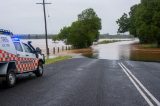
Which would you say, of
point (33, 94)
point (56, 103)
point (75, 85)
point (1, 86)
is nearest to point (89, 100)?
point (56, 103)

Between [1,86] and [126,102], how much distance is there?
579 centimetres

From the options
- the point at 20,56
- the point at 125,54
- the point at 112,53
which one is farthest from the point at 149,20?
the point at 20,56

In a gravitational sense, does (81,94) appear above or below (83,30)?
below

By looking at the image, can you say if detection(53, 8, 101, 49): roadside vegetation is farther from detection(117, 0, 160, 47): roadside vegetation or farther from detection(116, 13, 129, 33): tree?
detection(116, 13, 129, 33): tree

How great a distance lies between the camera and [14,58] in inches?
623

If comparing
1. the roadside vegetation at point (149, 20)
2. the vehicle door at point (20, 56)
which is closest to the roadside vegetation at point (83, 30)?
the roadside vegetation at point (149, 20)

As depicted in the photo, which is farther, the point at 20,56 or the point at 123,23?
the point at 123,23

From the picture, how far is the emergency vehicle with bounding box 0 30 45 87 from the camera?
14766 millimetres

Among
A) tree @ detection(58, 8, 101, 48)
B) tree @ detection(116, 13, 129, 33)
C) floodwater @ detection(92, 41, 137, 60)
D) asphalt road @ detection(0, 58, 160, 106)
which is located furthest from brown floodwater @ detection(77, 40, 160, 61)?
tree @ detection(116, 13, 129, 33)

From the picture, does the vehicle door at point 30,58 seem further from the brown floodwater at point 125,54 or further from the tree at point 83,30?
the tree at point 83,30

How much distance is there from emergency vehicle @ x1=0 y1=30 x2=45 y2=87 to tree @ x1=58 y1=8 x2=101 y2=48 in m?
64.6

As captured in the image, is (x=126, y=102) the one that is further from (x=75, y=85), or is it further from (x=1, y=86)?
(x=1, y=86)

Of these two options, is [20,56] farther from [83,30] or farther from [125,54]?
[83,30]

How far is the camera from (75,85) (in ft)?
50.5
